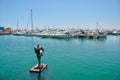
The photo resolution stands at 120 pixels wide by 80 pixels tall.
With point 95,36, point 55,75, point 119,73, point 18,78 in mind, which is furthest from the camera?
point 95,36

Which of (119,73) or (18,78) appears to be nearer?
(18,78)

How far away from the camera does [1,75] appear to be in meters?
9.05

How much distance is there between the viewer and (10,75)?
9.02 metres

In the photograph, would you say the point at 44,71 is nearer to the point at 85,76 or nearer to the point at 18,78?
the point at 18,78

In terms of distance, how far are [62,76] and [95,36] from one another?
48.8m

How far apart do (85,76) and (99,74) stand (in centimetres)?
106

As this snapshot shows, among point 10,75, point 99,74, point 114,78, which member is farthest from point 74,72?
point 10,75

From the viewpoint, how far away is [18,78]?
8.38 meters

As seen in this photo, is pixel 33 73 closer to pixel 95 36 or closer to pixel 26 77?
pixel 26 77

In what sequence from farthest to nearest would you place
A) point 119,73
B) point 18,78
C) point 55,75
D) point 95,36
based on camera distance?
point 95,36 < point 119,73 < point 55,75 < point 18,78

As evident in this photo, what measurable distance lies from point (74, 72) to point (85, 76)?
950mm

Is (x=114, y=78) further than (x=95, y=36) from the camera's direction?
No

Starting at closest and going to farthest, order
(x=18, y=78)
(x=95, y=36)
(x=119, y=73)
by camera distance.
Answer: (x=18, y=78)
(x=119, y=73)
(x=95, y=36)

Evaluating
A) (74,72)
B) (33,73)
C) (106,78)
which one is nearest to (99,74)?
(106,78)
